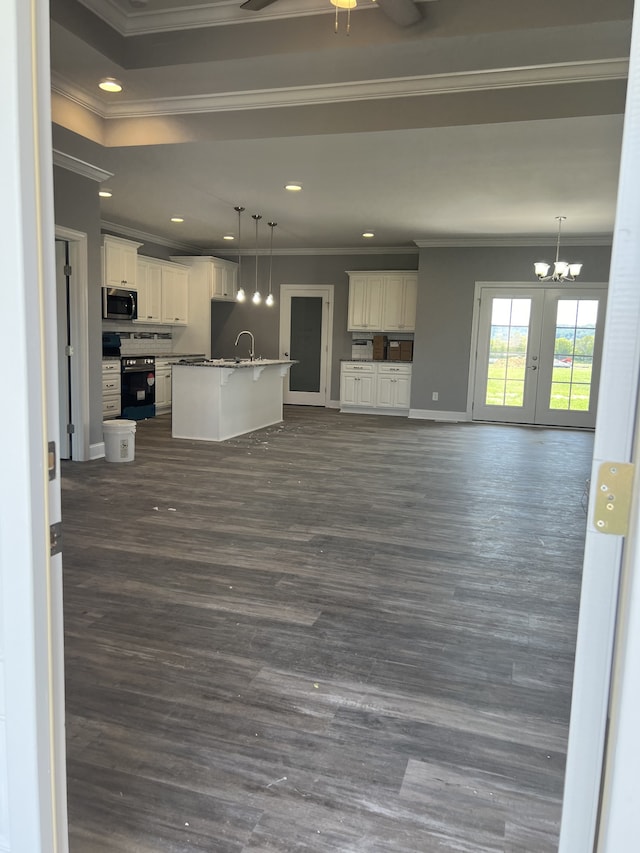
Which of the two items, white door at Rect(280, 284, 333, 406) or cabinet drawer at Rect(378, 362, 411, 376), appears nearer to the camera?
cabinet drawer at Rect(378, 362, 411, 376)

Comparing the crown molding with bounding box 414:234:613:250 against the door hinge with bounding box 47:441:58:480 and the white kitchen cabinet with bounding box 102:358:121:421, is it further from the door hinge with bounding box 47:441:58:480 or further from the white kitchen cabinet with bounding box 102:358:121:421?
the door hinge with bounding box 47:441:58:480

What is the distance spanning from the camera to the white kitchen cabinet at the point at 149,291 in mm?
9000

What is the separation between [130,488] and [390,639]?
2.99m

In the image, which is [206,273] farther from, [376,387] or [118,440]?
[118,440]

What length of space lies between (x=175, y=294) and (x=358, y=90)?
20.5 feet

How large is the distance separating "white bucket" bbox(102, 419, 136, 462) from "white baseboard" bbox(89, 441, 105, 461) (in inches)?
7.6

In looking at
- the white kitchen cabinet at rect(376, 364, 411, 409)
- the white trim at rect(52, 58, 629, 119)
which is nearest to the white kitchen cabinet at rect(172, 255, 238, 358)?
the white kitchen cabinet at rect(376, 364, 411, 409)

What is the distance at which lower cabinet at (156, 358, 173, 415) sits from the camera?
923 cm

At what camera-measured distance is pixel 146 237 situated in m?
9.58

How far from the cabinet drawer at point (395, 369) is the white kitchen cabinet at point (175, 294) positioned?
341cm

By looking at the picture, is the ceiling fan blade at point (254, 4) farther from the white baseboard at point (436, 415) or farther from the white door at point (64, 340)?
the white baseboard at point (436, 415)

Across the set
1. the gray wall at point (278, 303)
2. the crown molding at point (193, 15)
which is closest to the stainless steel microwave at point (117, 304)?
the gray wall at point (278, 303)

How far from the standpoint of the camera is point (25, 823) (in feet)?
3.62

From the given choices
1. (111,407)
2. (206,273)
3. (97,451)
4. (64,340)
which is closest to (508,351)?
(206,273)
